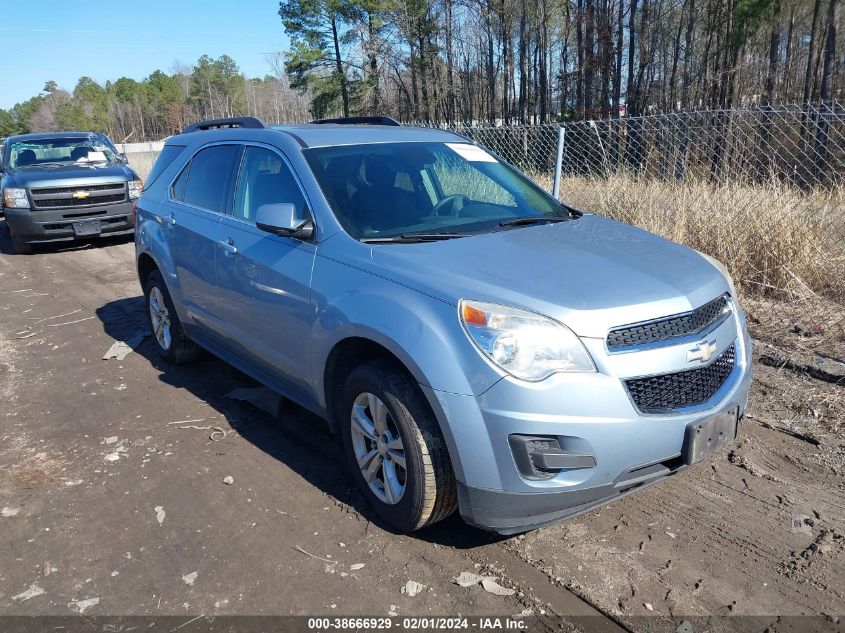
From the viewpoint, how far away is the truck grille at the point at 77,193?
1070 centimetres

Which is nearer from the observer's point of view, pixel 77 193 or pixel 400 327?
pixel 400 327

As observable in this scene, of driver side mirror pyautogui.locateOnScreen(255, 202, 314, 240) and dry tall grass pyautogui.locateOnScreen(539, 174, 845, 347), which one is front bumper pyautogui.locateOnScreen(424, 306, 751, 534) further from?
dry tall grass pyautogui.locateOnScreen(539, 174, 845, 347)

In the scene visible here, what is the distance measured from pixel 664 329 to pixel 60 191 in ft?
35.9

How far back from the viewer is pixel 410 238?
3.28 metres

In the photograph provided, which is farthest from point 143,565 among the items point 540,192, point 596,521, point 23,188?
point 23,188

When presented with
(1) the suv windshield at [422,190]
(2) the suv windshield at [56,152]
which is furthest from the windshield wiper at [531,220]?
(2) the suv windshield at [56,152]

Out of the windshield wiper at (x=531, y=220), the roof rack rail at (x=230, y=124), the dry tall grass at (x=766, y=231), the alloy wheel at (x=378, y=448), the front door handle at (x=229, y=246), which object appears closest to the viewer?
the alloy wheel at (x=378, y=448)

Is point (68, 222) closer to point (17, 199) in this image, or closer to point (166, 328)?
point (17, 199)

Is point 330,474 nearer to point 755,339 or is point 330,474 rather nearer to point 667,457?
point 667,457

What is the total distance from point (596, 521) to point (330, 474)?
4.81ft

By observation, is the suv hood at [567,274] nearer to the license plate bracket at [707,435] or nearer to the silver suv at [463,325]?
the silver suv at [463,325]

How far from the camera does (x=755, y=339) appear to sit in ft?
16.8

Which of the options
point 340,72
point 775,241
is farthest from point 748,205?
point 340,72

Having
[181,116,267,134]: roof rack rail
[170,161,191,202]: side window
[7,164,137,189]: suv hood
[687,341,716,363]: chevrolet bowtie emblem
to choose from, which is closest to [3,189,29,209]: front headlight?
[7,164,137,189]: suv hood
